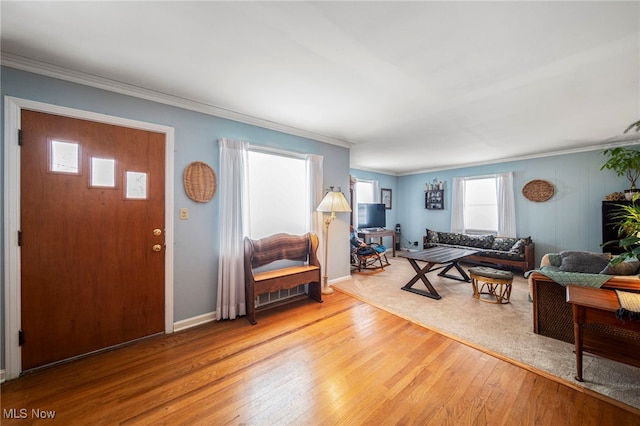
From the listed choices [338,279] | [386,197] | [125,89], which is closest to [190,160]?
[125,89]

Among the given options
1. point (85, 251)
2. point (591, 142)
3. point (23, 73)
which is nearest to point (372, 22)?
point (23, 73)

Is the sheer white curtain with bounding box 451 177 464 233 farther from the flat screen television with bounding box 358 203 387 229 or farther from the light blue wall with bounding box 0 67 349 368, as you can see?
the light blue wall with bounding box 0 67 349 368

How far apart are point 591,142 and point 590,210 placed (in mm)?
1225

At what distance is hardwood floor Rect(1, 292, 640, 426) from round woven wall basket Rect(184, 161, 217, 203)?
1.46 m

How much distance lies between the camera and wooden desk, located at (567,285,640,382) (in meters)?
1.51

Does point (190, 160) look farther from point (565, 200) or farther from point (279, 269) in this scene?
point (565, 200)

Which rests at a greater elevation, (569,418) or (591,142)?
(591,142)

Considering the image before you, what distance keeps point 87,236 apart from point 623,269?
481 cm

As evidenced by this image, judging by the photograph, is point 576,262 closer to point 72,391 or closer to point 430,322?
point 430,322

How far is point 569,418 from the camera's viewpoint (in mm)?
1380

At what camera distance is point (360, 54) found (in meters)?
1.72

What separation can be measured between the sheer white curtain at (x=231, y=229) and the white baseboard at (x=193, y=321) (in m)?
0.09

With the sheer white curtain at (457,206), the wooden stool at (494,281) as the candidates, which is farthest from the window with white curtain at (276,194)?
the sheer white curtain at (457,206)

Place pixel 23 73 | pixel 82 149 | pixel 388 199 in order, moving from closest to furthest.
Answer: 1. pixel 23 73
2. pixel 82 149
3. pixel 388 199
